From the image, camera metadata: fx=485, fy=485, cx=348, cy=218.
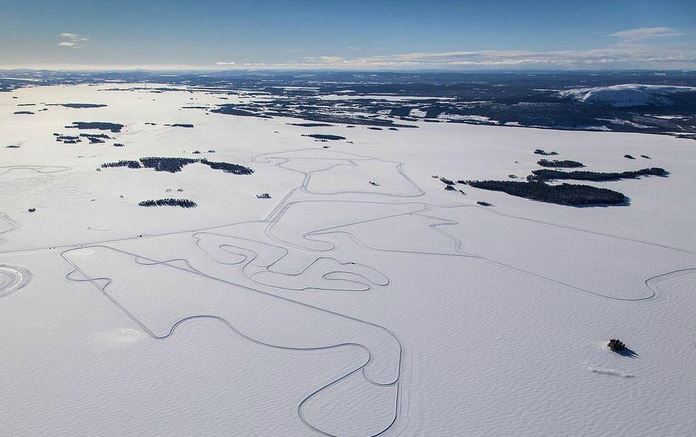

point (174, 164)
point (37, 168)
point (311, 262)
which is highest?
point (37, 168)

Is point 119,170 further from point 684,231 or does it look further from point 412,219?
point 684,231

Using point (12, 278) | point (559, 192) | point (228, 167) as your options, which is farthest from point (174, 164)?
point (559, 192)

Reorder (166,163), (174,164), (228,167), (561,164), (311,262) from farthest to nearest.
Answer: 1. (561,164)
2. (166,163)
3. (174,164)
4. (228,167)
5. (311,262)

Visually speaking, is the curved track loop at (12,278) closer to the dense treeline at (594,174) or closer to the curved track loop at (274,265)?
the curved track loop at (274,265)

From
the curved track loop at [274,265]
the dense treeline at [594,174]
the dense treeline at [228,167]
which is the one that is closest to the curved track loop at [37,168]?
the dense treeline at [228,167]


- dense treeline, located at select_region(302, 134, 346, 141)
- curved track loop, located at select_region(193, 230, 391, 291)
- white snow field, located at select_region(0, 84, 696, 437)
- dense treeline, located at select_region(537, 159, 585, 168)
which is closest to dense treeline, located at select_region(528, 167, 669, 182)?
dense treeline, located at select_region(537, 159, 585, 168)

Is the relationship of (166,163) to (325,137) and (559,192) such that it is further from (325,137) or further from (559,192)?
(559,192)

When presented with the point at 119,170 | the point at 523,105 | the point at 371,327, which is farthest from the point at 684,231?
the point at 523,105

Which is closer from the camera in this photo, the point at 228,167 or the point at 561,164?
the point at 228,167
